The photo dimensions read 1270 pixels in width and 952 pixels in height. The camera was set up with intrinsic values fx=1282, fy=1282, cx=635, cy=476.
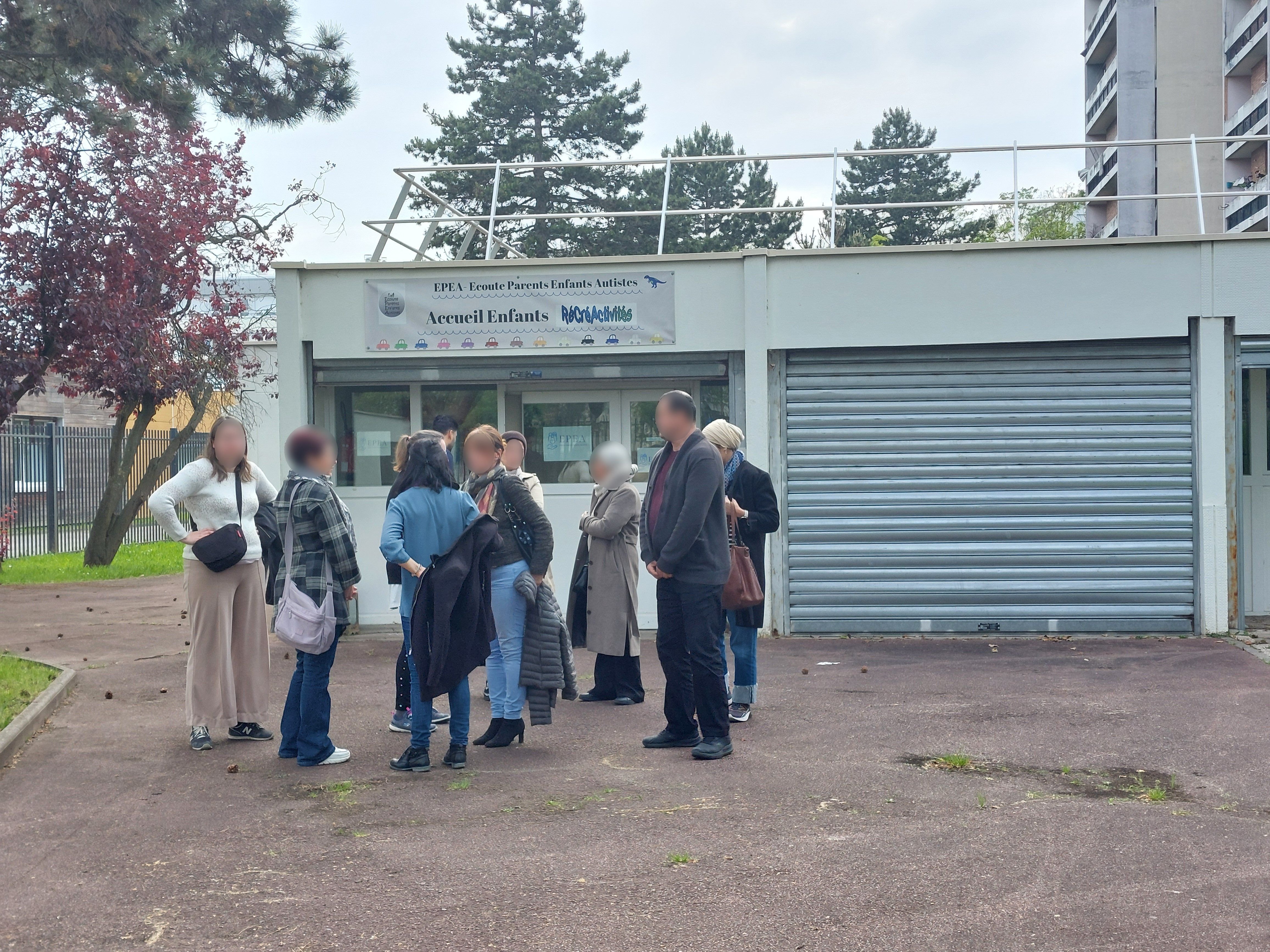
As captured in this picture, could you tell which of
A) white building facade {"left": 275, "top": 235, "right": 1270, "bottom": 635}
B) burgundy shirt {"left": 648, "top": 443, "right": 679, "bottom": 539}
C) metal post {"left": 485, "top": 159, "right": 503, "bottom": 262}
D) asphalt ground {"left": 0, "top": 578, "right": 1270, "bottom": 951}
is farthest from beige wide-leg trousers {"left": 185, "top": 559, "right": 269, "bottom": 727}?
metal post {"left": 485, "top": 159, "right": 503, "bottom": 262}

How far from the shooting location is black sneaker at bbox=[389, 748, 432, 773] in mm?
6508

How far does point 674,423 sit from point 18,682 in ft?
17.3

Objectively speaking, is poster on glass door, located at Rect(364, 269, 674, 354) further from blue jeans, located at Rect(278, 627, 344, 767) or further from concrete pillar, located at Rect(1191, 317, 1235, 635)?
blue jeans, located at Rect(278, 627, 344, 767)

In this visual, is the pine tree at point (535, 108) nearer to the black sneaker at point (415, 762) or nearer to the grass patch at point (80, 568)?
the grass patch at point (80, 568)

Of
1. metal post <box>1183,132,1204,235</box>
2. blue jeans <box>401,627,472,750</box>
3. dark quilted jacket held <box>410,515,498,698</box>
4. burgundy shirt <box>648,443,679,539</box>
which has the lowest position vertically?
blue jeans <box>401,627,472,750</box>

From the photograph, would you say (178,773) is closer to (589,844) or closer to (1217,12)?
(589,844)

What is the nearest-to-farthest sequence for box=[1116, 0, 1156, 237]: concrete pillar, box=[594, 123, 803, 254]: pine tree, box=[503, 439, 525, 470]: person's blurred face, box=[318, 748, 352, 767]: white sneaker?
box=[318, 748, 352, 767]: white sneaker
box=[503, 439, 525, 470]: person's blurred face
box=[594, 123, 803, 254]: pine tree
box=[1116, 0, 1156, 237]: concrete pillar

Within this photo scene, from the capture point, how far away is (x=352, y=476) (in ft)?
40.2

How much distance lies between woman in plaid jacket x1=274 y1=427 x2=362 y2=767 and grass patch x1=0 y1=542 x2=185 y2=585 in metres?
12.4

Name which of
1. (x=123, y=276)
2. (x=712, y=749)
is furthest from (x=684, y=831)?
(x=123, y=276)

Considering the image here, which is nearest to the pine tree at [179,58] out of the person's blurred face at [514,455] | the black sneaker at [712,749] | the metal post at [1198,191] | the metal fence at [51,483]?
the person's blurred face at [514,455]

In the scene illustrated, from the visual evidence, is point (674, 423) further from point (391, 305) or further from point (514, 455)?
point (391, 305)

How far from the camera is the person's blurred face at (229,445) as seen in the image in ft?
23.2

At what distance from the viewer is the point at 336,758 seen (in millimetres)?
6754
